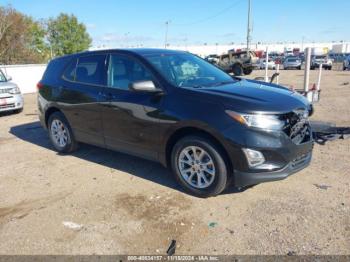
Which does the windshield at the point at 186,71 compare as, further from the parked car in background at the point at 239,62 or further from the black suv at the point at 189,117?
the parked car in background at the point at 239,62

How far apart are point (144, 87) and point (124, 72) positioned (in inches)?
32.4

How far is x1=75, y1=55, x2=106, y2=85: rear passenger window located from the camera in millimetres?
5223

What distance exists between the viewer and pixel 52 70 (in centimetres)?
632

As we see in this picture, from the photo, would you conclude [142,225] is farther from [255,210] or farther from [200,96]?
[200,96]

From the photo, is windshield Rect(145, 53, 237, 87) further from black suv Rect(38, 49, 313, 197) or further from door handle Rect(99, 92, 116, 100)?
door handle Rect(99, 92, 116, 100)

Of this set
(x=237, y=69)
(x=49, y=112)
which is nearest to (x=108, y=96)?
(x=49, y=112)

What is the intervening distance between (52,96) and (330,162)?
4.87 m

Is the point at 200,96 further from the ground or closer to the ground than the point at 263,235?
further from the ground

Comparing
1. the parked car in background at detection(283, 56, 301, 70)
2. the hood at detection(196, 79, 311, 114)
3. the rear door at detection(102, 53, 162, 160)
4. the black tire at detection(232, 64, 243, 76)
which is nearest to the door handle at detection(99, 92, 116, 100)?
the rear door at detection(102, 53, 162, 160)

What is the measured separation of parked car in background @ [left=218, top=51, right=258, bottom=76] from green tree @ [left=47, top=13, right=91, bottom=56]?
3246cm

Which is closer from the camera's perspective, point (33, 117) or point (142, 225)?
point (142, 225)

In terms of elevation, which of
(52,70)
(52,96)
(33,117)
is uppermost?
(52,70)

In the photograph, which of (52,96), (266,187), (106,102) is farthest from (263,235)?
(52,96)

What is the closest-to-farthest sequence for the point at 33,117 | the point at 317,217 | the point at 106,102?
1. the point at 317,217
2. the point at 106,102
3. the point at 33,117
